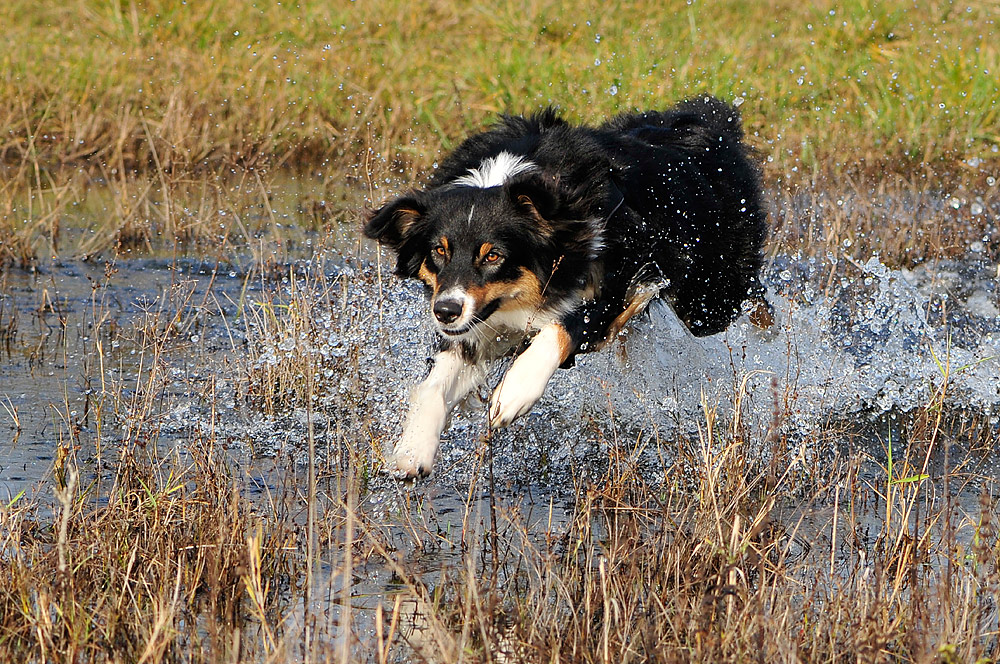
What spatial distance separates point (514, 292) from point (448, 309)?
0.41m

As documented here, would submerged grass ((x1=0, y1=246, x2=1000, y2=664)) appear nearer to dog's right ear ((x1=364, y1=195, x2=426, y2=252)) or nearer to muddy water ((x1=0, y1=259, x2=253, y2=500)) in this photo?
muddy water ((x1=0, y1=259, x2=253, y2=500))

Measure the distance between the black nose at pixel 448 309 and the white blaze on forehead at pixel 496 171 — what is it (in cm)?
69

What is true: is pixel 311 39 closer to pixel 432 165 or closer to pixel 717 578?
pixel 432 165

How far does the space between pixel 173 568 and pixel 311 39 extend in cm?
989

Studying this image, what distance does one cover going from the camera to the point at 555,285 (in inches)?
190

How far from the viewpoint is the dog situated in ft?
14.9

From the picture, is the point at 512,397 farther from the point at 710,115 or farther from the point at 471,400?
the point at 710,115

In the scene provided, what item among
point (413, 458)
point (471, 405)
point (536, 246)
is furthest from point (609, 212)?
point (413, 458)

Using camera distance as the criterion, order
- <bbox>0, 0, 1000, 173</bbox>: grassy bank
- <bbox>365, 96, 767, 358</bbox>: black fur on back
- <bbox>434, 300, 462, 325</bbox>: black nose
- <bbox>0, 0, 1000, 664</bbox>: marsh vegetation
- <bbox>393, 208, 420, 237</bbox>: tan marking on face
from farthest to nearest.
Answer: <bbox>0, 0, 1000, 173</bbox>: grassy bank → <bbox>393, 208, 420, 237</bbox>: tan marking on face → <bbox>365, 96, 767, 358</bbox>: black fur on back → <bbox>434, 300, 462, 325</bbox>: black nose → <bbox>0, 0, 1000, 664</bbox>: marsh vegetation

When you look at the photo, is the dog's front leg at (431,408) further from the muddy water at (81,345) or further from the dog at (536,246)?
the muddy water at (81,345)

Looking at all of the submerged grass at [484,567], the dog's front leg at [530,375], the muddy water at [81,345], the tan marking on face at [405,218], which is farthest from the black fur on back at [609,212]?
the muddy water at [81,345]

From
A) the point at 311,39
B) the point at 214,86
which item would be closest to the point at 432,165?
the point at 214,86

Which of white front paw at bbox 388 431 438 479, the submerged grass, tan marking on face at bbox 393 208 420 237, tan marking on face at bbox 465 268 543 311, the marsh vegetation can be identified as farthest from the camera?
tan marking on face at bbox 393 208 420 237

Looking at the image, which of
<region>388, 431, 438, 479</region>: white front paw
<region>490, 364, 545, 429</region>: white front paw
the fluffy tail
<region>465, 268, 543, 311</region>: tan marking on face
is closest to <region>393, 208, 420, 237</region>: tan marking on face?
<region>465, 268, 543, 311</region>: tan marking on face
